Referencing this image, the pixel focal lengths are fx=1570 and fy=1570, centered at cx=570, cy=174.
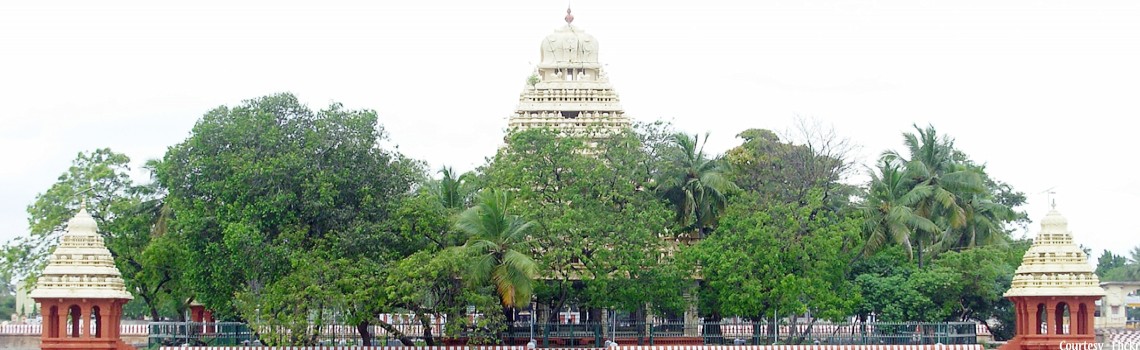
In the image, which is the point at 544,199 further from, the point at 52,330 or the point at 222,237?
the point at 52,330

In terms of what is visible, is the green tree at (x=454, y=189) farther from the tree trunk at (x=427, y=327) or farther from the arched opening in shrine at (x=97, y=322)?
the arched opening in shrine at (x=97, y=322)

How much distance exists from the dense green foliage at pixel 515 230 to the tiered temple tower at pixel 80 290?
9.17ft

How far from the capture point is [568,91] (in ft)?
164

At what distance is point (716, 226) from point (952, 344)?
24.8 feet

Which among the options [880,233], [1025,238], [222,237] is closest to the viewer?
[222,237]

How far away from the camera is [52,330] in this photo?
116ft

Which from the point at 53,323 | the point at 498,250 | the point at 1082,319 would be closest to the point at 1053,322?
the point at 1082,319

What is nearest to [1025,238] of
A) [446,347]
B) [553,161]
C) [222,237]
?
[553,161]

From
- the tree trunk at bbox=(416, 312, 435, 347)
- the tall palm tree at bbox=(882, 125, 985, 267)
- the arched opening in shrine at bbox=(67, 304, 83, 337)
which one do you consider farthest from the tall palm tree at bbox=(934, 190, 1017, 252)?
the arched opening in shrine at bbox=(67, 304, 83, 337)

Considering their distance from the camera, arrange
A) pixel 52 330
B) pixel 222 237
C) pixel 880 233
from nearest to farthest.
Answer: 1. pixel 52 330
2. pixel 222 237
3. pixel 880 233

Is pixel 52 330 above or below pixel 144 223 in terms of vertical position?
below

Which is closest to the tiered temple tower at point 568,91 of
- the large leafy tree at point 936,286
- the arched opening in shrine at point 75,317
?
the large leafy tree at point 936,286

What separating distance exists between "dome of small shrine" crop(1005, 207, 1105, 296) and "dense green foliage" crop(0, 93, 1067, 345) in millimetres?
3698

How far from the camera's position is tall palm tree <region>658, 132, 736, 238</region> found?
42625 millimetres
